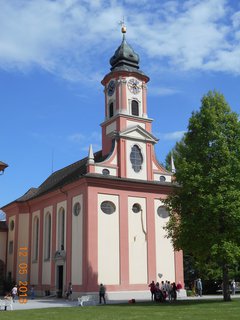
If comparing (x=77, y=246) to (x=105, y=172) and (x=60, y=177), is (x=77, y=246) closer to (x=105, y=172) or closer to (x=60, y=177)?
(x=105, y=172)

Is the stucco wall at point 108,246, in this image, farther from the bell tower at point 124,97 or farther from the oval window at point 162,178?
the bell tower at point 124,97

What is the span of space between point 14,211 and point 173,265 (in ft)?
59.7

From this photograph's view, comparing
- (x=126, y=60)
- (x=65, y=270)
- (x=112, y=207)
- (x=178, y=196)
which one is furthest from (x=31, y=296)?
(x=126, y=60)

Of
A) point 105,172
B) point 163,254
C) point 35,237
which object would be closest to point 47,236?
point 35,237

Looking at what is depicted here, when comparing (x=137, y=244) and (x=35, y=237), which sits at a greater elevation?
(x=35, y=237)

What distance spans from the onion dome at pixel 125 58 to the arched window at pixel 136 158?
755cm

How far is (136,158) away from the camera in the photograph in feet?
119

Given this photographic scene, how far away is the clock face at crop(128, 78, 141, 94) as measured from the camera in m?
38.7

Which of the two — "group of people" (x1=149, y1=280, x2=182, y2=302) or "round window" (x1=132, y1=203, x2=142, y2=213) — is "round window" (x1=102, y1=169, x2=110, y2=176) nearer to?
"round window" (x1=132, y1=203, x2=142, y2=213)

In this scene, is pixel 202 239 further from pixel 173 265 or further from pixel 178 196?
pixel 173 265

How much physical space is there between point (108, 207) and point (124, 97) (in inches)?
395

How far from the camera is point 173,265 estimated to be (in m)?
35.5
